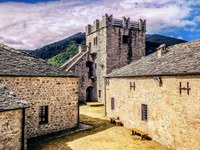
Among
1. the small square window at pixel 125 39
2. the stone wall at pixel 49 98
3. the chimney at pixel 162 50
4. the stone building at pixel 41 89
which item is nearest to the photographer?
the stone building at pixel 41 89

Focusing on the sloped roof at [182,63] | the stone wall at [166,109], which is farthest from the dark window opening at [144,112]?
the sloped roof at [182,63]

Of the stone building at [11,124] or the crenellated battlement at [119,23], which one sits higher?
the crenellated battlement at [119,23]

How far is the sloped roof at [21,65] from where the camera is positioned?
12.7 metres

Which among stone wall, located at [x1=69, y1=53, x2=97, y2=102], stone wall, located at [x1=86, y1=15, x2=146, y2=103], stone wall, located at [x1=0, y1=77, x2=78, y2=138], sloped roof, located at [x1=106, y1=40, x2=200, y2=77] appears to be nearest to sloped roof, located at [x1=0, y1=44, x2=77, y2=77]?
stone wall, located at [x1=0, y1=77, x2=78, y2=138]

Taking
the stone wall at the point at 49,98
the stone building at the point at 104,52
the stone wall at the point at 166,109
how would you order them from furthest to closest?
the stone building at the point at 104,52, the stone wall at the point at 49,98, the stone wall at the point at 166,109

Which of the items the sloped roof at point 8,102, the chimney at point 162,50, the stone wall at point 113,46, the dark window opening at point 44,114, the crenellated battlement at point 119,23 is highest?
the crenellated battlement at point 119,23

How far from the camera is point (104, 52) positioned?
2986 centimetres

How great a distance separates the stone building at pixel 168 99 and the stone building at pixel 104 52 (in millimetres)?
12992

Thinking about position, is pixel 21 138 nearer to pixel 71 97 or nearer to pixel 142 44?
pixel 71 97

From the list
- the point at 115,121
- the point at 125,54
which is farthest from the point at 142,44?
the point at 115,121

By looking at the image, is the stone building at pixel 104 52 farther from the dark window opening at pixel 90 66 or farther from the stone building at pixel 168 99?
the stone building at pixel 168 99

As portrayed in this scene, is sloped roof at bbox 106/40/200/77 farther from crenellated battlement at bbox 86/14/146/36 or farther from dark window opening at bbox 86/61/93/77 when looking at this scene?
dark window opening at bbox 86/61/93/77

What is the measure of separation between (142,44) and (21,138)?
26.7 meters

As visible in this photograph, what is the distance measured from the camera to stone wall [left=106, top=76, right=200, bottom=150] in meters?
9.81
